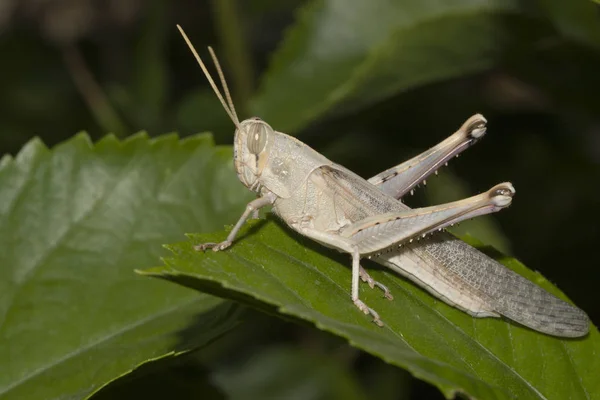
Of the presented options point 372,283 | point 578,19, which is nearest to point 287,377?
point 372,283

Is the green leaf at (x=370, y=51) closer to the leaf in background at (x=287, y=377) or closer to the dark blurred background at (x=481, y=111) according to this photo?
the dark blurred background at (x=481, y=111)

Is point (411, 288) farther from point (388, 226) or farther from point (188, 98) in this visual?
point (188, 98)

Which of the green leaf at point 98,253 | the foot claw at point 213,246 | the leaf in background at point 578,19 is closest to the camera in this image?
the foot claw at point 213,246

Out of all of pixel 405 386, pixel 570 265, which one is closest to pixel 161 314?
pixel 405 386

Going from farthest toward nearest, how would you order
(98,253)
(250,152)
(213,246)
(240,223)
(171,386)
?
1. (171,386)
2. (250,152)
3. (98,253)
4. (240,223)
5. (213,246)

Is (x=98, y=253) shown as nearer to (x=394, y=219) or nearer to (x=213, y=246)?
(x=213, y=246)

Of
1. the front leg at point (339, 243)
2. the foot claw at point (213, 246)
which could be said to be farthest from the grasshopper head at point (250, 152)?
the foot claw at point (213, 246)
